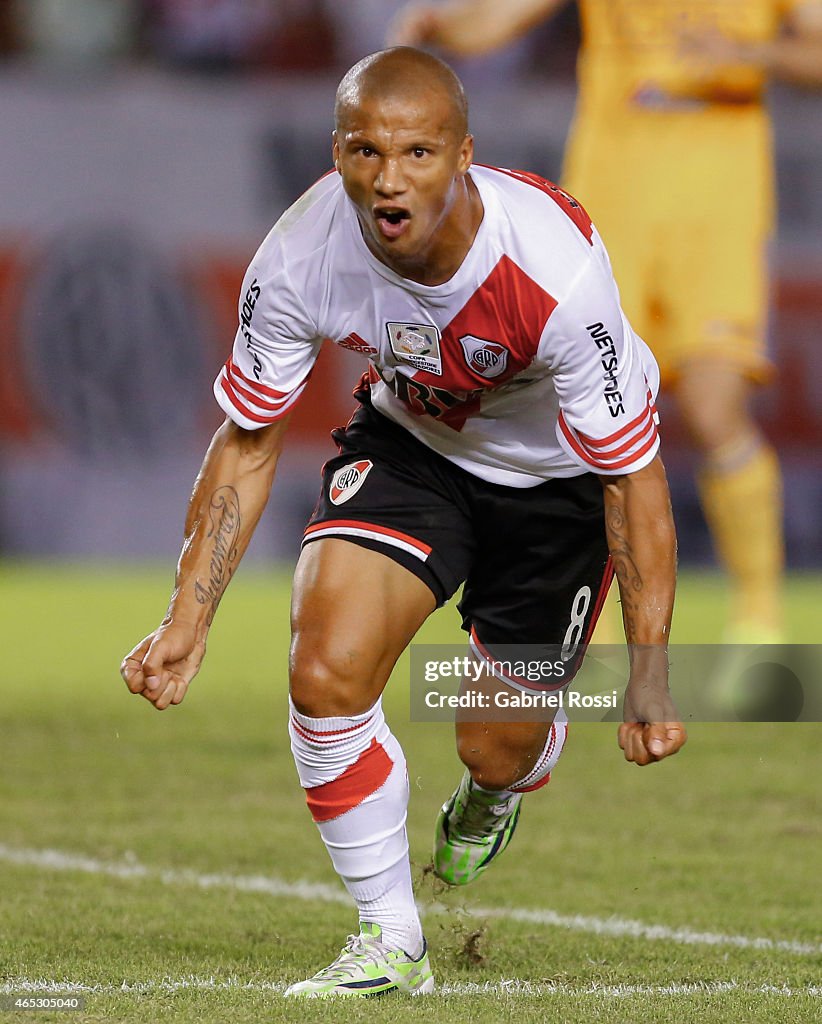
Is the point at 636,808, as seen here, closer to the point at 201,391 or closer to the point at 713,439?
the point at 713,439

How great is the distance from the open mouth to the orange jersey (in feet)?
17.3

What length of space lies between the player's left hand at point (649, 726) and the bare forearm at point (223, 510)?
923 millimetres

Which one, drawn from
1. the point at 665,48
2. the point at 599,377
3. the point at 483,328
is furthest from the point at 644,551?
the point at 665,48

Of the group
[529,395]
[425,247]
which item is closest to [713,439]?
[529,395]

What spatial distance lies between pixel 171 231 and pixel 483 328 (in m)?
11.6

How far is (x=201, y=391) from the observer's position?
14.5m

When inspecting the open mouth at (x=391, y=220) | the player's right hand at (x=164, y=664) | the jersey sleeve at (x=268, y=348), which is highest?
the open mouth at (x=391, y=220)

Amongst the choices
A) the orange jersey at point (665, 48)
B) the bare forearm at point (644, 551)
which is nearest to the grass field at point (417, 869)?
the bare forearm at point (644, 551)

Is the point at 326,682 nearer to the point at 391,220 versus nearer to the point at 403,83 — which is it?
the point at 391,220

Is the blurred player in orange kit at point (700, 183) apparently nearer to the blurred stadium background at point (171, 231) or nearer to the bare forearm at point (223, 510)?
the bare forearm at point (223, 510)

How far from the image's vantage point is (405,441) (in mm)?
4312

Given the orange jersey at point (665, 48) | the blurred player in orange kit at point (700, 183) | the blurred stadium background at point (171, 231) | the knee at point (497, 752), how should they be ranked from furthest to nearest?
the blurred stadium background at point (171, 231) → the orange jersey at point (665, 48) → the blurred player in orange kit at point (700, 183) → the knee at point (497, 752)

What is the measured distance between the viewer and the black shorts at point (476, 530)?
4090mm

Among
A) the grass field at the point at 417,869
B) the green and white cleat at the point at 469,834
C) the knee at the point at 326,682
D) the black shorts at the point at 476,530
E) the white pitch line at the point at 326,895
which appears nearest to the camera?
the grass field at the point at 417,869
